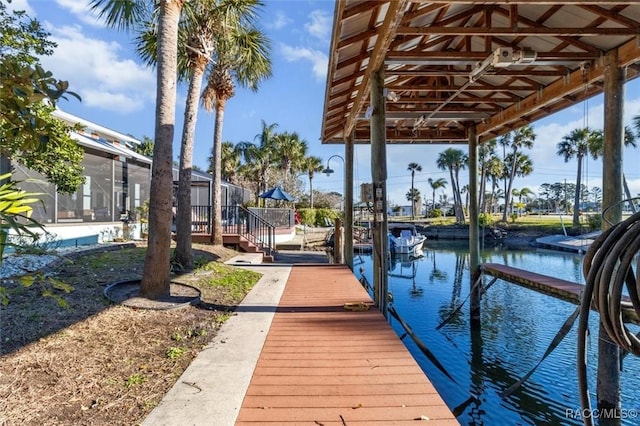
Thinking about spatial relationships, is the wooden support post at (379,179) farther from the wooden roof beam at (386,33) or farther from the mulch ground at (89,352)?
the mulch ground at (89,352)

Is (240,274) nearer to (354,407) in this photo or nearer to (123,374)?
(123,374)

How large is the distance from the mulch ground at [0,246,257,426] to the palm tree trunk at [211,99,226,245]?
5.32 metres

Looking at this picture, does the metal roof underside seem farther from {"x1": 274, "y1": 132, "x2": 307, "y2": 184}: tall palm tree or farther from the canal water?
{"x1": 274, "y1": 132, "x2": 307, "y2": 184}: tall palm tree

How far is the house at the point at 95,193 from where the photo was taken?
8281mm

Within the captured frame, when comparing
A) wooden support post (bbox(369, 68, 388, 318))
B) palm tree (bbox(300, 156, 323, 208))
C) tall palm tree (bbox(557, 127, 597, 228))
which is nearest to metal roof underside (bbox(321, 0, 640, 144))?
wooden support post (bbox(369, 68, 388, 318))

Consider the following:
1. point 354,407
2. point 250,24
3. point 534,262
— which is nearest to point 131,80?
point 250,24

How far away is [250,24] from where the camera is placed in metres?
8.95

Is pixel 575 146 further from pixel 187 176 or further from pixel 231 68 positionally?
pixel 187 176

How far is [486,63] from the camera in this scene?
15.4 feet

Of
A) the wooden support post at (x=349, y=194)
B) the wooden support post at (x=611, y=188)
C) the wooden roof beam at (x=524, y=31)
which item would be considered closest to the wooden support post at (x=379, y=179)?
the wooden roof beam at (x=524, y=31)

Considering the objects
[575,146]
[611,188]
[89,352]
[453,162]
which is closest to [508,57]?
[611,188]

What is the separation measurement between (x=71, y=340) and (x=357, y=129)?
7597 millimetres

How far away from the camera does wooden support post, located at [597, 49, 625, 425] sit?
3861 millimetres

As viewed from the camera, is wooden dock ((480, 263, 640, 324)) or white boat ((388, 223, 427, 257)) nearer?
wooden dock ((480, 263, 640, 324))
